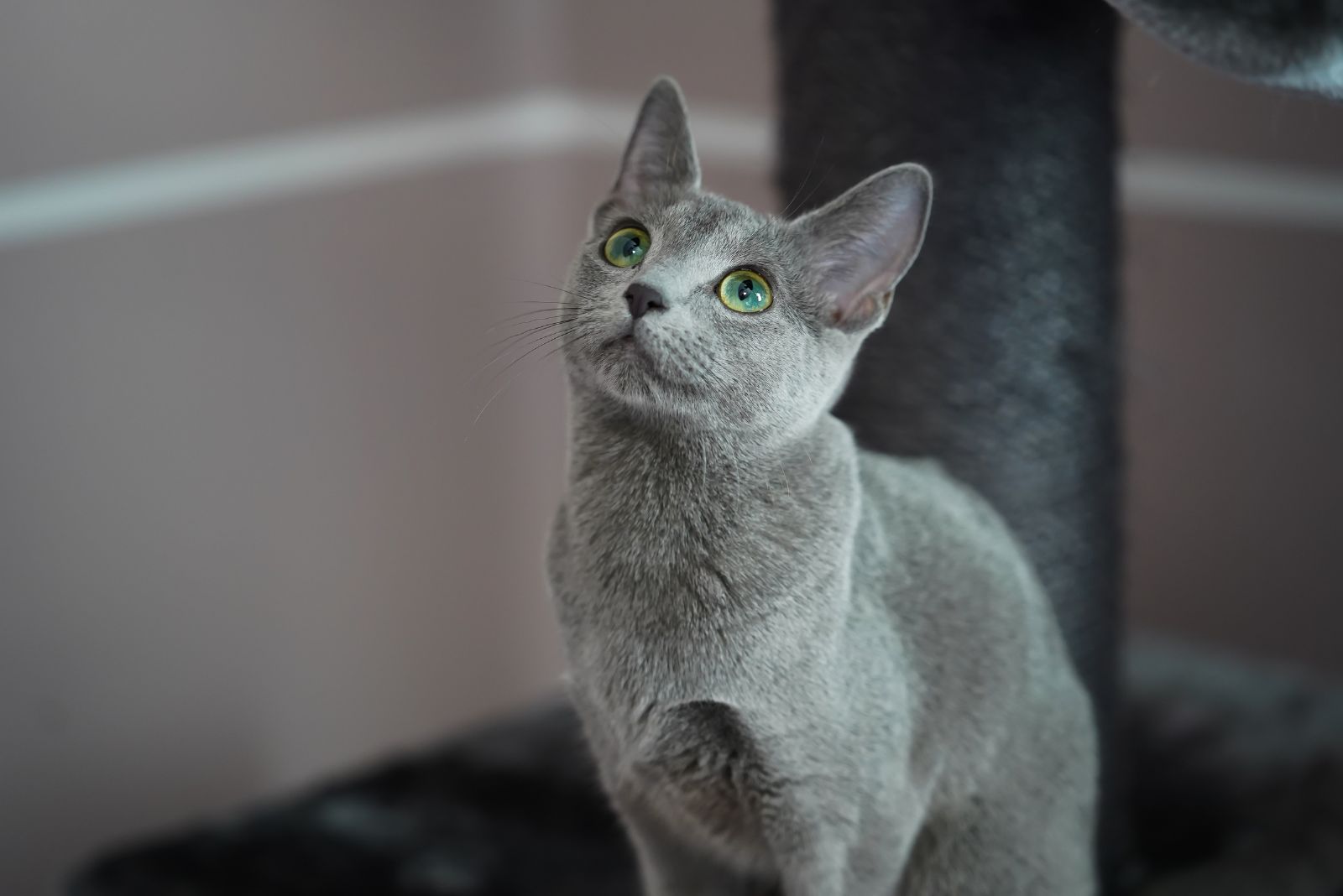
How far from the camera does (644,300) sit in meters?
0.73

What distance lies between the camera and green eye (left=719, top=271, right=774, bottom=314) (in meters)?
0.75

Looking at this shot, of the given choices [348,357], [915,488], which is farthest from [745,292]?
[348,357]

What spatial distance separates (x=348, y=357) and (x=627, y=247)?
3.68 feet

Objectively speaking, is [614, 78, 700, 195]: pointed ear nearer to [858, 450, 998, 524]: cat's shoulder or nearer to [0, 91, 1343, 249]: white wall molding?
[858, 450, 998, 524]: cat's shoulder

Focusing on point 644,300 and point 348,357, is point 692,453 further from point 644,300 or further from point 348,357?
point 348,357

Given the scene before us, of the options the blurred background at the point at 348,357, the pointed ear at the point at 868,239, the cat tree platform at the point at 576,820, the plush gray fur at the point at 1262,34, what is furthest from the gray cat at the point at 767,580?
the blurred background at the point at 348,357

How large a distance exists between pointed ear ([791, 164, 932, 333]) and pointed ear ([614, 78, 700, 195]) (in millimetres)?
86

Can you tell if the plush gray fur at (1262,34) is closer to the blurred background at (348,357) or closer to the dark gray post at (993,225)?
the dark gray post at (993,225)

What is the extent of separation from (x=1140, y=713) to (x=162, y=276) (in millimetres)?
1283

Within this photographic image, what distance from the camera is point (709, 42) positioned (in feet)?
6.09

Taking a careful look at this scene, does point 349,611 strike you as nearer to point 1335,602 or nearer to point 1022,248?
point 1022,248

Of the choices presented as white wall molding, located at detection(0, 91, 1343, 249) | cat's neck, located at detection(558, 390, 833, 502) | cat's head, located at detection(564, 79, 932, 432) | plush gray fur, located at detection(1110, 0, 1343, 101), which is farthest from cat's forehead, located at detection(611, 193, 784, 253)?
white wall molding, located at detection(0, 91, 1343, 249)

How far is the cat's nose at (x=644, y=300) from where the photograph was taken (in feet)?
2.37

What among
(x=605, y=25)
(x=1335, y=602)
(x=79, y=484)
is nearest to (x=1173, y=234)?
(x=1335, y=602)
